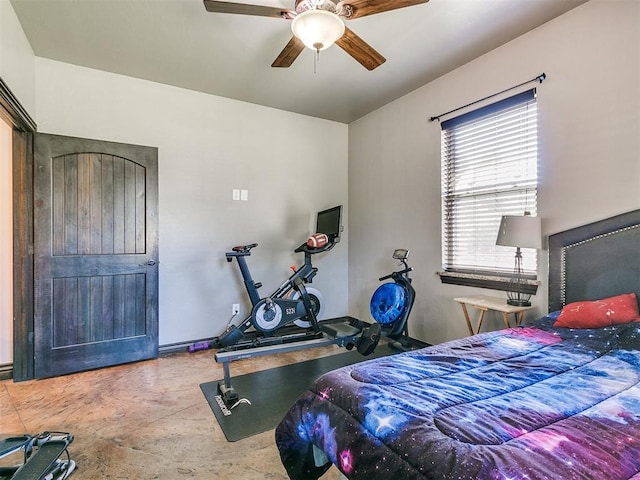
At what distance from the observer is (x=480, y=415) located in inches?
41.7

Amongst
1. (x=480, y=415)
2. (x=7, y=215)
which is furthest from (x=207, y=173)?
(x=480, y=415)

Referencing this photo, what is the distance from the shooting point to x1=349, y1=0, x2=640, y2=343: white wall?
214cm

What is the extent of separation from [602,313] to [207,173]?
3616 millimetres

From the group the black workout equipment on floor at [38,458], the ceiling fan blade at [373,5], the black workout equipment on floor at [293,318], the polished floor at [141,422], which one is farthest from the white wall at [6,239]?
the ceiling fan blade at [373,5]

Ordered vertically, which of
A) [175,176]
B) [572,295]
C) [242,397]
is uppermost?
[175,176]

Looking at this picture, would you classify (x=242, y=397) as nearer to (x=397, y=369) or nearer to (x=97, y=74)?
(x=397, y=369)

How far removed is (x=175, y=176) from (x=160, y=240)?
0.70m

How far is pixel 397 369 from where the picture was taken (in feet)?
4.69

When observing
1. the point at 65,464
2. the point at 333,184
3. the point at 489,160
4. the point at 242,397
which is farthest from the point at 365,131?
the point at 65,464

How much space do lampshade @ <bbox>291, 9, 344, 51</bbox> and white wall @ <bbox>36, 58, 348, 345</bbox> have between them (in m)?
2.12

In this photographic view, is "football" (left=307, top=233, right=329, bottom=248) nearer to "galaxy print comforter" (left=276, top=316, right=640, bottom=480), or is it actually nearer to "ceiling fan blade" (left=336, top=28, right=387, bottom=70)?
"ceiling fan blade" (left=336, top=28, right=387, bottom=70)

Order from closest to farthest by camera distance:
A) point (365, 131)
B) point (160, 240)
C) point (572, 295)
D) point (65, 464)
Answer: point (65, 464)
point (572, 295)
point (160, 240)
point (365, 131)

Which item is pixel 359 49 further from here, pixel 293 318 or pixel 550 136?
pixel 293 318

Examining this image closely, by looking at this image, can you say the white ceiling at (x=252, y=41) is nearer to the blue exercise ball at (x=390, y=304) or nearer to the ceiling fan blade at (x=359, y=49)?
the ceiling fan blade at (x=359, y=49)
